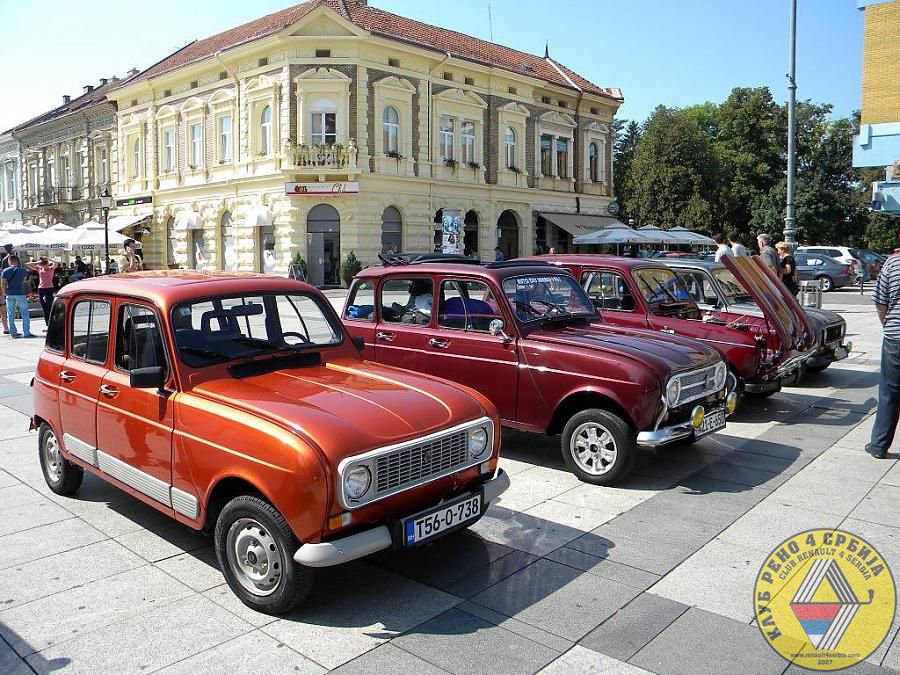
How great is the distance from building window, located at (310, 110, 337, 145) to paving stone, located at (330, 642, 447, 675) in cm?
2927

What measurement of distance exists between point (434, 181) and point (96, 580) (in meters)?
30.3

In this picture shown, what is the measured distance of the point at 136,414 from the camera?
4.71 m

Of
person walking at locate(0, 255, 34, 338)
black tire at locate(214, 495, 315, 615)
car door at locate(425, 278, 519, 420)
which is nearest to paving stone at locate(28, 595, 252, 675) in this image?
black tire at locate(214, 495, 315, 615)

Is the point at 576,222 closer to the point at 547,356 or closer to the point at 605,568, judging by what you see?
the point at 547,356

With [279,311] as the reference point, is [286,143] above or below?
above

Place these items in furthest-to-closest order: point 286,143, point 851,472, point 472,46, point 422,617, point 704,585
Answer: point 472,46
point 286,143
point 851,472
point 704,585
point 422,617

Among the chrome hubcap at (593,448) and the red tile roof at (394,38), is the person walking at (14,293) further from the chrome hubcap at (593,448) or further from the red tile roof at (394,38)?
the red tile roof at (394,38)

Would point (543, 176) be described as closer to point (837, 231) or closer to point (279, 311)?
point (837, 231)

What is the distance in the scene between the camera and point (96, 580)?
4438mm

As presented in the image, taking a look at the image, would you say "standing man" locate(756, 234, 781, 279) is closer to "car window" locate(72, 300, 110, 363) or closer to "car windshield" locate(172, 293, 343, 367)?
"car windshield" locate(172, 293, 343, 367)

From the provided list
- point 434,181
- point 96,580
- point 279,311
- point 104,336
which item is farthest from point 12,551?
point 434,181

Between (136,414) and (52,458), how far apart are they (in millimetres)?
1778

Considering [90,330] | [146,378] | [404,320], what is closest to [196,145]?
[404,320]

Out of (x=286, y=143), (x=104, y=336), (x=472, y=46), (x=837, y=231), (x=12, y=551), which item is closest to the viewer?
(x=12, y=551)
